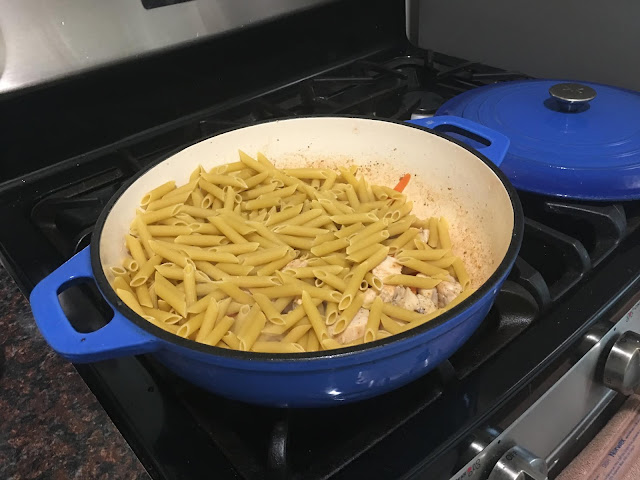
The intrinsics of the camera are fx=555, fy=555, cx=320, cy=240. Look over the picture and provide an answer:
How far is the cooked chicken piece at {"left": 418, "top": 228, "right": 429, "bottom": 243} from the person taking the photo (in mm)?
801

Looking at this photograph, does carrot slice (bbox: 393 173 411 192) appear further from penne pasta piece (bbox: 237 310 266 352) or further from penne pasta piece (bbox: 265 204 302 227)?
penne pasta piece (bbox: 237 310 266 352)

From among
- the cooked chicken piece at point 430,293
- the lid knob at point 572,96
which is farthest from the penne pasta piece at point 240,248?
the lid knob at point 572,96

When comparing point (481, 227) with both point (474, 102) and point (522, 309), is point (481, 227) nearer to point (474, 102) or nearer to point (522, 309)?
point (522, 309)

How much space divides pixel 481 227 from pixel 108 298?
49 centimetres

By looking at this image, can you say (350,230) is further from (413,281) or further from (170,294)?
(170,294)

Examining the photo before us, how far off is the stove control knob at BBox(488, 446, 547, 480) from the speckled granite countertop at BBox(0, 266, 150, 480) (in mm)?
354

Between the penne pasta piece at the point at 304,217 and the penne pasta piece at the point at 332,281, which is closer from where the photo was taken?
the penne pasta piece at the point at 332,281

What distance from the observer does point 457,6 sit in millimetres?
1363

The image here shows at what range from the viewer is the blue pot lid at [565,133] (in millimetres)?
792

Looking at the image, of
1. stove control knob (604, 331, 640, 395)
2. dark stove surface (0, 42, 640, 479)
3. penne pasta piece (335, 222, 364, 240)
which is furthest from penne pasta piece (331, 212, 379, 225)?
stove control knob (604, 331, 640, 395)

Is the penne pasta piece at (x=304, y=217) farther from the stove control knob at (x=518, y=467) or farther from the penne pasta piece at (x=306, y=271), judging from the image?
the stove control knob at (x=518, y=467)

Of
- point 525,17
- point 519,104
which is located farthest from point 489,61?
point 519,104

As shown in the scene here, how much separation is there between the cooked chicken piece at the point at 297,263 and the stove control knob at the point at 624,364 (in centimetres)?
39

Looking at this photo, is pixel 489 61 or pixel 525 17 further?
pixel 489 61
